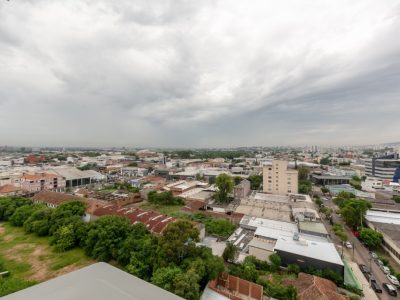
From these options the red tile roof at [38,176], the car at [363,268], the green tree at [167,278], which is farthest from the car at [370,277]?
the red tile roof at [38,176]

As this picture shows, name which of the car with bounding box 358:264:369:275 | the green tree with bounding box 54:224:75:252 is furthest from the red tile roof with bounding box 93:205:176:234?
the car with bounding box 358:264:369:275

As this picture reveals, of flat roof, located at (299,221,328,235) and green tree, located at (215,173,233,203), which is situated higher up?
green tree, located at (215,173,233,203)

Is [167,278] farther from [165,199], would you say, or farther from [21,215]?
[21,215]

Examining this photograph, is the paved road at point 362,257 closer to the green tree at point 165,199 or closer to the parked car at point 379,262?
the parked car at point 379,262

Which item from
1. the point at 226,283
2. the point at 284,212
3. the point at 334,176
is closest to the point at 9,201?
the point at 226,283

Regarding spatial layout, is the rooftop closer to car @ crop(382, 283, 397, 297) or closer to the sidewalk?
the sidewalk
